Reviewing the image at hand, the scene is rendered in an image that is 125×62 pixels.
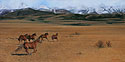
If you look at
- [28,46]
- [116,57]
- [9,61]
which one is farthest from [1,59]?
[116,57]

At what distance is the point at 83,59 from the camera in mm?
12141

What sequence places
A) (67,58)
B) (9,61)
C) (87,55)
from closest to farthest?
1. (9,61)
2. (67,58)
3. (87,55)

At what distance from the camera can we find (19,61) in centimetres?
1158

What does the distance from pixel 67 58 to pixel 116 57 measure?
2556 millimetres

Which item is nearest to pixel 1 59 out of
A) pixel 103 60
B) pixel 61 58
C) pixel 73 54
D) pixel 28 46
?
pixel 28 46

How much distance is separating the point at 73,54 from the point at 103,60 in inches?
89.4

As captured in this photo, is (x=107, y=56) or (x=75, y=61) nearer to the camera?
(x=75, y=61)

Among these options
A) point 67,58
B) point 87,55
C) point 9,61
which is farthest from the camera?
point 87,55

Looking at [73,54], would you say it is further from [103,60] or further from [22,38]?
[22,38]

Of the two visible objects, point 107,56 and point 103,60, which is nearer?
point 103,60

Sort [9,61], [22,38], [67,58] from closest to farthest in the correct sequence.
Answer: [9,61], [67,58], [22,38]

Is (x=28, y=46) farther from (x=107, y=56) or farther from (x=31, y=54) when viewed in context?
(x=107, y=56)

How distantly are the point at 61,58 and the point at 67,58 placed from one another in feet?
1.03

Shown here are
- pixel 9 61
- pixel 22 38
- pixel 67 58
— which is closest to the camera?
pixel 9 61
